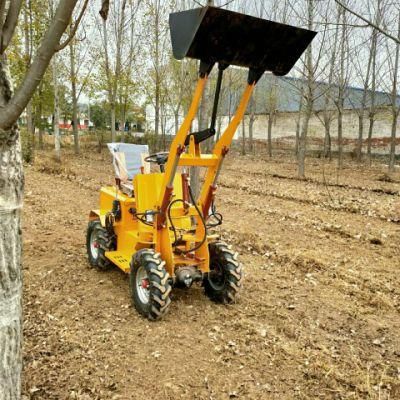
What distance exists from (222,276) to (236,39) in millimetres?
2536

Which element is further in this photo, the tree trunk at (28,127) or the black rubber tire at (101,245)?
the tree trunk at (28,127)

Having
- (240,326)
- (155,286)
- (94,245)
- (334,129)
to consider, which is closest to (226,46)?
(155,286)

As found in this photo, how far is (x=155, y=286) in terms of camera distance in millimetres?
4188

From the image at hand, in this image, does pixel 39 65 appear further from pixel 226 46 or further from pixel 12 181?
pixel 226 46

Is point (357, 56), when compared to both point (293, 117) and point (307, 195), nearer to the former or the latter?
point (307, 195)

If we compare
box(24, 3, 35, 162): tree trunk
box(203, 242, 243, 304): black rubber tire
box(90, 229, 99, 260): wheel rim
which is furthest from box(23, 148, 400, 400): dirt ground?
box(24, 3, 35, 162): tree trunk

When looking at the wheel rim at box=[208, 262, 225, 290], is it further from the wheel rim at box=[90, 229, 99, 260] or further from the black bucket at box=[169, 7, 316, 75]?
the black bucket at box=[169, 7, 316, 75]

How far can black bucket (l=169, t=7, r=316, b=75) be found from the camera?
3.18 meters

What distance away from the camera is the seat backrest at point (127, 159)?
573 cm

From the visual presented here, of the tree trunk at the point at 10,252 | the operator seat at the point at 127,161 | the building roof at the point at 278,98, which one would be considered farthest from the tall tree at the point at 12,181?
the building roof at the point at 278,98

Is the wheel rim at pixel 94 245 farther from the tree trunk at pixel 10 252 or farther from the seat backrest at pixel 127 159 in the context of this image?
the tree trunk at pixel 10 252

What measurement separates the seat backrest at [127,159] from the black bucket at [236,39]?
8.29 feet

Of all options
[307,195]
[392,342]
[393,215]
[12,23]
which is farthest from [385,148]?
[12,23]

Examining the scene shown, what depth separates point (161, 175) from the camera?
16.0ft
